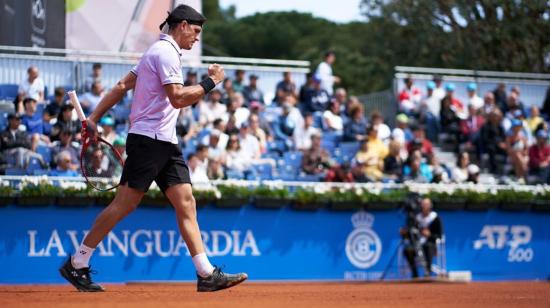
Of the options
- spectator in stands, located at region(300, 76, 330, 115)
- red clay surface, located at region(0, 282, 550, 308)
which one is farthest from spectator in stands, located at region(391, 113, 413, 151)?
red clay surface, located at region(0, 282, 550, 308)

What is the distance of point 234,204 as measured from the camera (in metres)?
16.4

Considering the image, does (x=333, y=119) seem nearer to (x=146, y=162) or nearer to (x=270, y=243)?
(x=270, y=243)

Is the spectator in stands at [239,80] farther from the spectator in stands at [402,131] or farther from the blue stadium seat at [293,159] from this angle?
the spectator in stands at [402,131]

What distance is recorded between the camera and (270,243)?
1672 centimetres

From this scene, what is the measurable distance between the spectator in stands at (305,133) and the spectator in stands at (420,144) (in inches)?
65.2

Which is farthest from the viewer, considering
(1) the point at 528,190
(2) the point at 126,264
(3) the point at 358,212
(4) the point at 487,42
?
(4) the point at 487,42

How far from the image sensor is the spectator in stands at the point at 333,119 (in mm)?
20188

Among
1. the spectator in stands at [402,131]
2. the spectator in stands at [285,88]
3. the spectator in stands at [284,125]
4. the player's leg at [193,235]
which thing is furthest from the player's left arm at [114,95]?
the spectator in stands at [285,88]

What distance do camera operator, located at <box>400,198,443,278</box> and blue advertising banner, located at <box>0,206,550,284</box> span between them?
1.09ft

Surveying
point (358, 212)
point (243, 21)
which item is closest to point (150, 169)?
point (358, 212)

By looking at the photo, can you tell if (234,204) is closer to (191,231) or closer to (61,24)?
(61,24)

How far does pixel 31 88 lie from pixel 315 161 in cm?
475

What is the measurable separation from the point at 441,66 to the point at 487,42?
4.16m

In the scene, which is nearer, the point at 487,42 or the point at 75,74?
the point at 75,74
